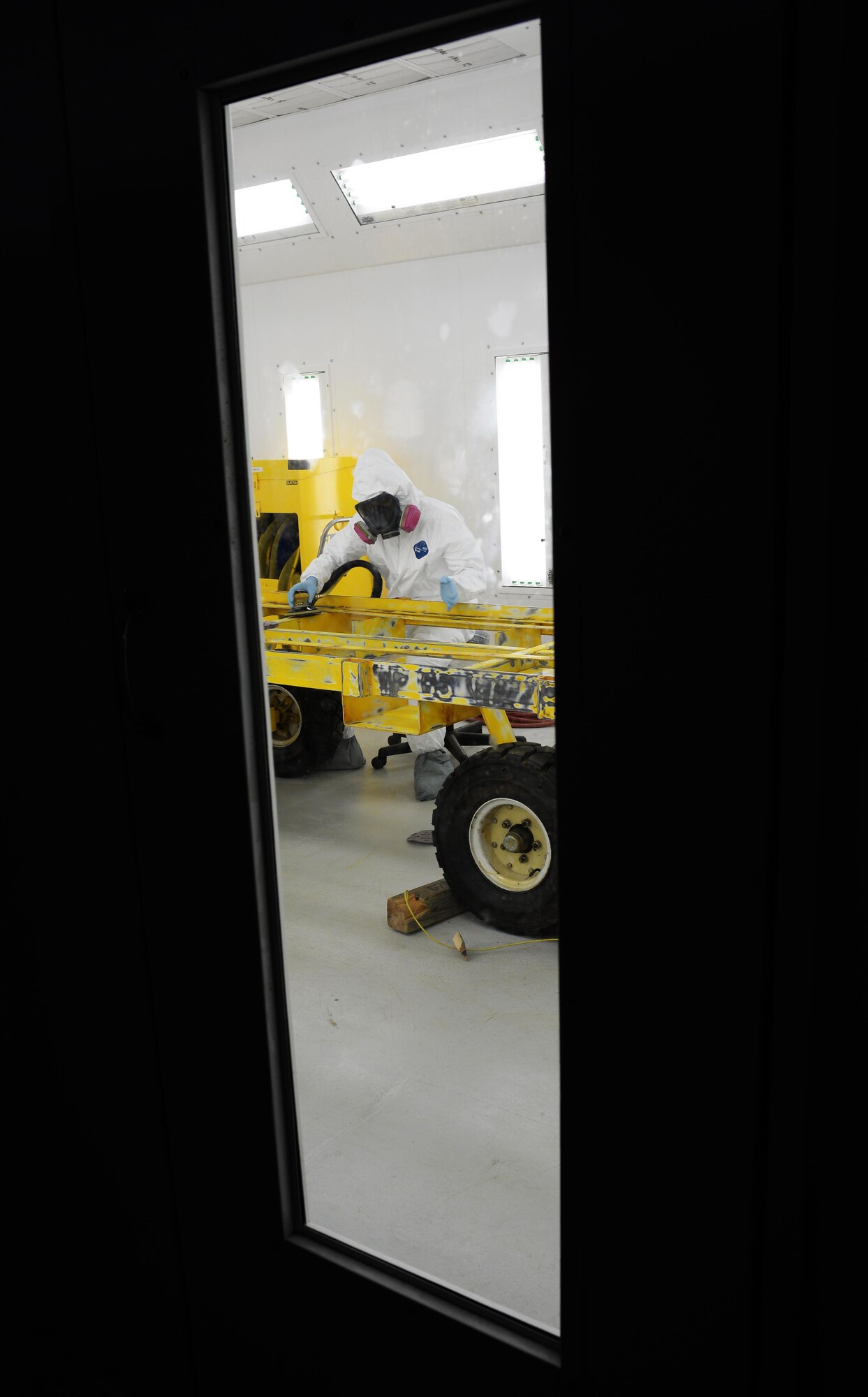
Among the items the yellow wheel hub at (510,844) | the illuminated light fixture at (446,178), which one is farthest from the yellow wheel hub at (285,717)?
the illuminated light fixture at (446,178)

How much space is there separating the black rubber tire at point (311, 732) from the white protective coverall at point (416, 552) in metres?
0.41

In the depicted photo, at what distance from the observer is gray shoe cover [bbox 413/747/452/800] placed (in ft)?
17.3

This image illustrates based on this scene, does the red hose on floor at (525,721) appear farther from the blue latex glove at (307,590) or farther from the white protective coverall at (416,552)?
the blue latex glove at (307,590)

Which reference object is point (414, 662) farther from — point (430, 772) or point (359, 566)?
point (359, 566)

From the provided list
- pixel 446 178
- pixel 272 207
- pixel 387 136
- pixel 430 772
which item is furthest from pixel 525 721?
pixel 272 207

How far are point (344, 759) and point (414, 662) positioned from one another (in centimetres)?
171

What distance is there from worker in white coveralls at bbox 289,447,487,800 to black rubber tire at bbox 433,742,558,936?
1.39 meters

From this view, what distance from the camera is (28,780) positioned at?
1.71 metres

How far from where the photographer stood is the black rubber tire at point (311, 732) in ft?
18.0

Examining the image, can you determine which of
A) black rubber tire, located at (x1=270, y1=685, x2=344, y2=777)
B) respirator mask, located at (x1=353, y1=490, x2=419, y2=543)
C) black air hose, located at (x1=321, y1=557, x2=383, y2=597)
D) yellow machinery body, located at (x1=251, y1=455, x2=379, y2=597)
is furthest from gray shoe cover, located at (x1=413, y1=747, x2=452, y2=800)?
yellow machinery body, located at (x1=251, y1=455, x2=379, y2=597)

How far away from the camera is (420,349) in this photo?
666cm

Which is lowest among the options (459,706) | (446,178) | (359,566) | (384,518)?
(459,706)

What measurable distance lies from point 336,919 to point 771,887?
10.3ft

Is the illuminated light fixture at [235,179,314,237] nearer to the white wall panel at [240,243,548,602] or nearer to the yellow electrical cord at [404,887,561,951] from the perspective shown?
the white wall panel at [240,243,548,602]
